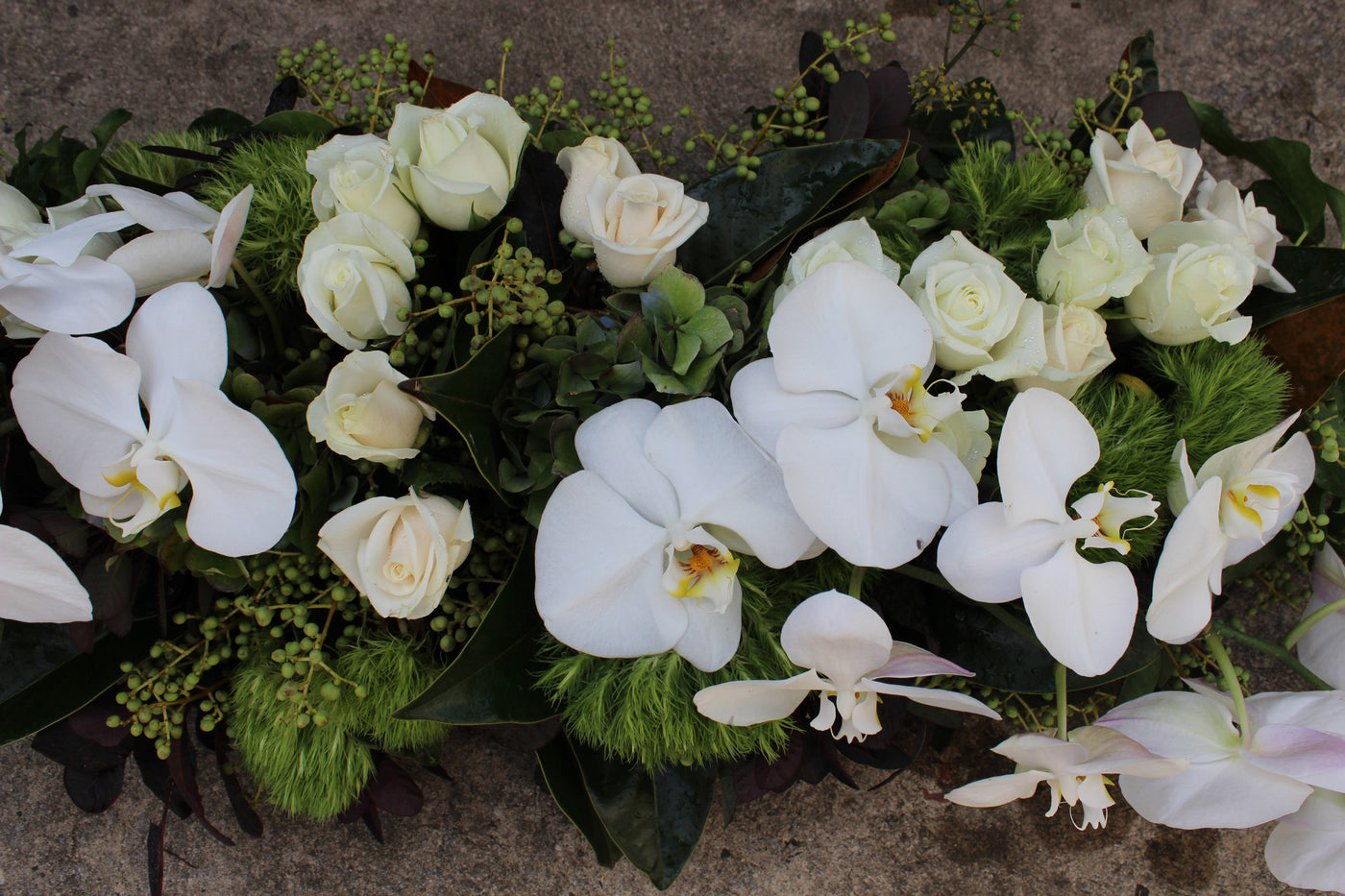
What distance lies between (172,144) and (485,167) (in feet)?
1.14

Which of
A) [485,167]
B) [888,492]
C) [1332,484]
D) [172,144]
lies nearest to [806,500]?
[888,492]

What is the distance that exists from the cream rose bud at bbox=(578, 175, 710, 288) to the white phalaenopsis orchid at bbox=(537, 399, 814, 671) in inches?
4.4

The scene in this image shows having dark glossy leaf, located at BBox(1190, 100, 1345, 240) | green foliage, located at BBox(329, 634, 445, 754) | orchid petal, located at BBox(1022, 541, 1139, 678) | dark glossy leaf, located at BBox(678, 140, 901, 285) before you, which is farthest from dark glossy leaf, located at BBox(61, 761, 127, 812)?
dark glossy leaf, located at BBox(1190, 100, 1345, 240)

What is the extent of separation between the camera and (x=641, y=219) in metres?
0.62

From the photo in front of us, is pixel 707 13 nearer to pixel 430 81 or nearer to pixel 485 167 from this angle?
pixel 430 81

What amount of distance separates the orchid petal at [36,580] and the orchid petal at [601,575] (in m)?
0.33

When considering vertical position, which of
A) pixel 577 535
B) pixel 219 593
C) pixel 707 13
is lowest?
pixel 219 593

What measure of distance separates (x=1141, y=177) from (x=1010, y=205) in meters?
0.10

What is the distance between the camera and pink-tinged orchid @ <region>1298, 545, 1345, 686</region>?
2.44 feet

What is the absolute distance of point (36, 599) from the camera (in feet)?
1.94

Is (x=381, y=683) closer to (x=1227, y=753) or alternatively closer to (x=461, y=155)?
(x=461, y=155)

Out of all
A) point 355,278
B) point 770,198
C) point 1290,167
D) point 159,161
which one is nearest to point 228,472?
point 355,278

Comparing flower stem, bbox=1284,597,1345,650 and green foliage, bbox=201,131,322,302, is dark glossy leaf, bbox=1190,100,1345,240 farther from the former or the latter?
green foliage, bbox=201,131,322,302

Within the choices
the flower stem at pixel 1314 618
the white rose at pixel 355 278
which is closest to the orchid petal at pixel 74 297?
the white rose at pixel 355 278
